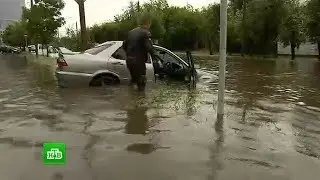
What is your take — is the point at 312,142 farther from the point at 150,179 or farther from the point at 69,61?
the point at 69,61

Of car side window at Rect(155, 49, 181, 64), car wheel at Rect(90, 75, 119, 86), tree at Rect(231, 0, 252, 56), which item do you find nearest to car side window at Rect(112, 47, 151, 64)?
car wheel at Rect(90, 75, 119, 86)

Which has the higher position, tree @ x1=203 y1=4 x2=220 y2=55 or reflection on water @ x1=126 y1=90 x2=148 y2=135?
tree @ x1=203 y1=4 x2=220 y2=55

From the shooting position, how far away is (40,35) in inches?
1651

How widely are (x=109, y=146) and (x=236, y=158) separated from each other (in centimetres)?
148

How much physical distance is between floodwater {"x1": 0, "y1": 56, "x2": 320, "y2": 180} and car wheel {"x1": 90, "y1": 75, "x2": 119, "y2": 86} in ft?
3.89

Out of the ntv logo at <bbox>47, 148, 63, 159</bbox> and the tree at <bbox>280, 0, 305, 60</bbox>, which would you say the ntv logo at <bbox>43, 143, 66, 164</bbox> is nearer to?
the ntv logo at <bbox>47, 148, 63, 159</bbox>

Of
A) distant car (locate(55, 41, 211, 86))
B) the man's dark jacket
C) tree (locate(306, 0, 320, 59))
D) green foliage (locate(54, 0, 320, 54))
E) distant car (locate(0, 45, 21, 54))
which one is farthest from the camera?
distant car (locate(0, 45, 21, 54))

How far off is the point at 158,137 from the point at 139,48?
3.86m

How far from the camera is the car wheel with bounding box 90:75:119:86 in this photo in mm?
10820

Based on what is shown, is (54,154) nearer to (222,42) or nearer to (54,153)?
(54,153)

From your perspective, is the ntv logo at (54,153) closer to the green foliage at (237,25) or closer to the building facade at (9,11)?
the green foliage at (237,25)

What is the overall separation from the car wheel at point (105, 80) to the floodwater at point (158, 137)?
1.18 meters

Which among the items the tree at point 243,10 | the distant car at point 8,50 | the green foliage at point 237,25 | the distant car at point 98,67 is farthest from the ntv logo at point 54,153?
the distant car at point 8,50

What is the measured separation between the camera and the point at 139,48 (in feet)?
31.0
